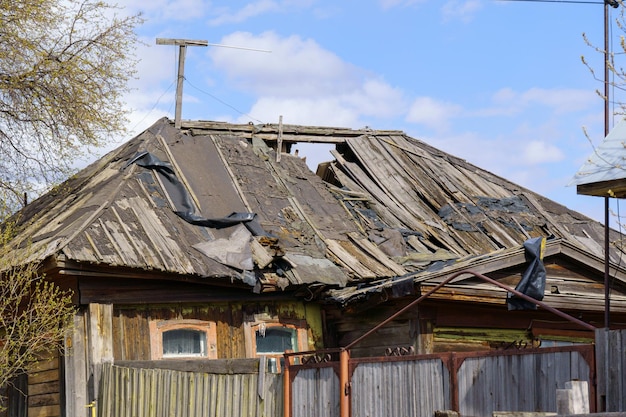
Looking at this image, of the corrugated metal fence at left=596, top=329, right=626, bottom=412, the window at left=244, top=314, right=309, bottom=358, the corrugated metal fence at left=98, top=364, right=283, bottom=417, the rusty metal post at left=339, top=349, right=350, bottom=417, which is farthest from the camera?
the window at left=244, top=314, right=309, bottom=358

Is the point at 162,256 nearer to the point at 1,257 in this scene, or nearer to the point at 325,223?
the point at 1,257

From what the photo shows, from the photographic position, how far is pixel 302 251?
55.8 ft

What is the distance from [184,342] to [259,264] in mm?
1656

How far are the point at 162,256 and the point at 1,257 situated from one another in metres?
2.29

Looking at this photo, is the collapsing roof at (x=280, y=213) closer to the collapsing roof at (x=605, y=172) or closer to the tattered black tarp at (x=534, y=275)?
the tattered black tarp at (x=534, y=275)

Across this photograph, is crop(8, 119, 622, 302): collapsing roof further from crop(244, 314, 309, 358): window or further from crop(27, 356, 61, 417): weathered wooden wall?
crop(27, 356, 61, 417): weathered wooden wall

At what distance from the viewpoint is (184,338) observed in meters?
15.9

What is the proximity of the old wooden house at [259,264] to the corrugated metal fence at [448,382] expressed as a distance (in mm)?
1895

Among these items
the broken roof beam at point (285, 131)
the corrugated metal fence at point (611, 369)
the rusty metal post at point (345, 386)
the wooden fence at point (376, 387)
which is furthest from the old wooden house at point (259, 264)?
the corrugated metal fence at point (611, 369)

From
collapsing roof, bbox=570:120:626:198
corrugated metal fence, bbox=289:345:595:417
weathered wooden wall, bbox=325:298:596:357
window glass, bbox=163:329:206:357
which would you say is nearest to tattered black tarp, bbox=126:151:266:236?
window glass, bbox=163:329:206:357

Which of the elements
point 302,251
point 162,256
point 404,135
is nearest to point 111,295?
point 162,256

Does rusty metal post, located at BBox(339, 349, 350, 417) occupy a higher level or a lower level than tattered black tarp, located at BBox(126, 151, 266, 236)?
lower

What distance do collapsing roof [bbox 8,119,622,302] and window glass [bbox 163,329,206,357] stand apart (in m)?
0.98

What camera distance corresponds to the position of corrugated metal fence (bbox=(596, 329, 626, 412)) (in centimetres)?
899
